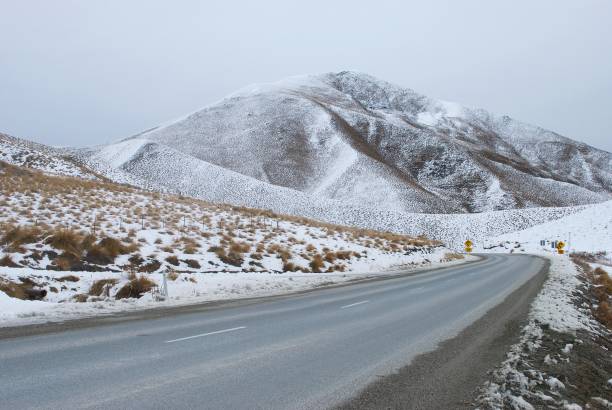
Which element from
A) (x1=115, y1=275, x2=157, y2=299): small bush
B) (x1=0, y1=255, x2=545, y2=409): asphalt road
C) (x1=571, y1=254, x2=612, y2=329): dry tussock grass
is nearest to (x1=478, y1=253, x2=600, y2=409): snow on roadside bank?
(x1=571, y1=254, x2=612, y2=329): dry tussock grass

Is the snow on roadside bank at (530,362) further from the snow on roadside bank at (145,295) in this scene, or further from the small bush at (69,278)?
the small bush at (69,278)

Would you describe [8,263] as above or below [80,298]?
above

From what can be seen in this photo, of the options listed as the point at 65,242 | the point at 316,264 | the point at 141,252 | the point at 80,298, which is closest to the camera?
the point at 80,298

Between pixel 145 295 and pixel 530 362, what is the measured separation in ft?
35.9

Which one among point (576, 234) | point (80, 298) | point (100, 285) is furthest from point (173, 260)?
point (576, 234)

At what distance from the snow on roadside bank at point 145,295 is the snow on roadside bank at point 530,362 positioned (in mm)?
8631

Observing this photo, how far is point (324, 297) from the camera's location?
49.3 ft

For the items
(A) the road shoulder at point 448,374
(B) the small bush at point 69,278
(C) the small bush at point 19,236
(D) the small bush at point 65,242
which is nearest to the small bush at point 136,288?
(B) the small bush at point 69,278

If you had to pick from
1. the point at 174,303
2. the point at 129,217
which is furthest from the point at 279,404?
the point at 129,217

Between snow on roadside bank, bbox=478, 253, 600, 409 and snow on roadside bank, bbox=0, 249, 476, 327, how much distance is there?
863cm

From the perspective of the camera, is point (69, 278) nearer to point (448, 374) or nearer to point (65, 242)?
point (65, 242)

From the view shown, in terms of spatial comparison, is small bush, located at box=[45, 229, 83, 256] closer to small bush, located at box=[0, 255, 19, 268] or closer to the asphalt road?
small bush, located at box=[0, 255, 19, 268]

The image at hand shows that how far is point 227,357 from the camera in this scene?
275 inches

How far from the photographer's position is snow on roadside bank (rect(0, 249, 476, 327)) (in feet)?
35.0
